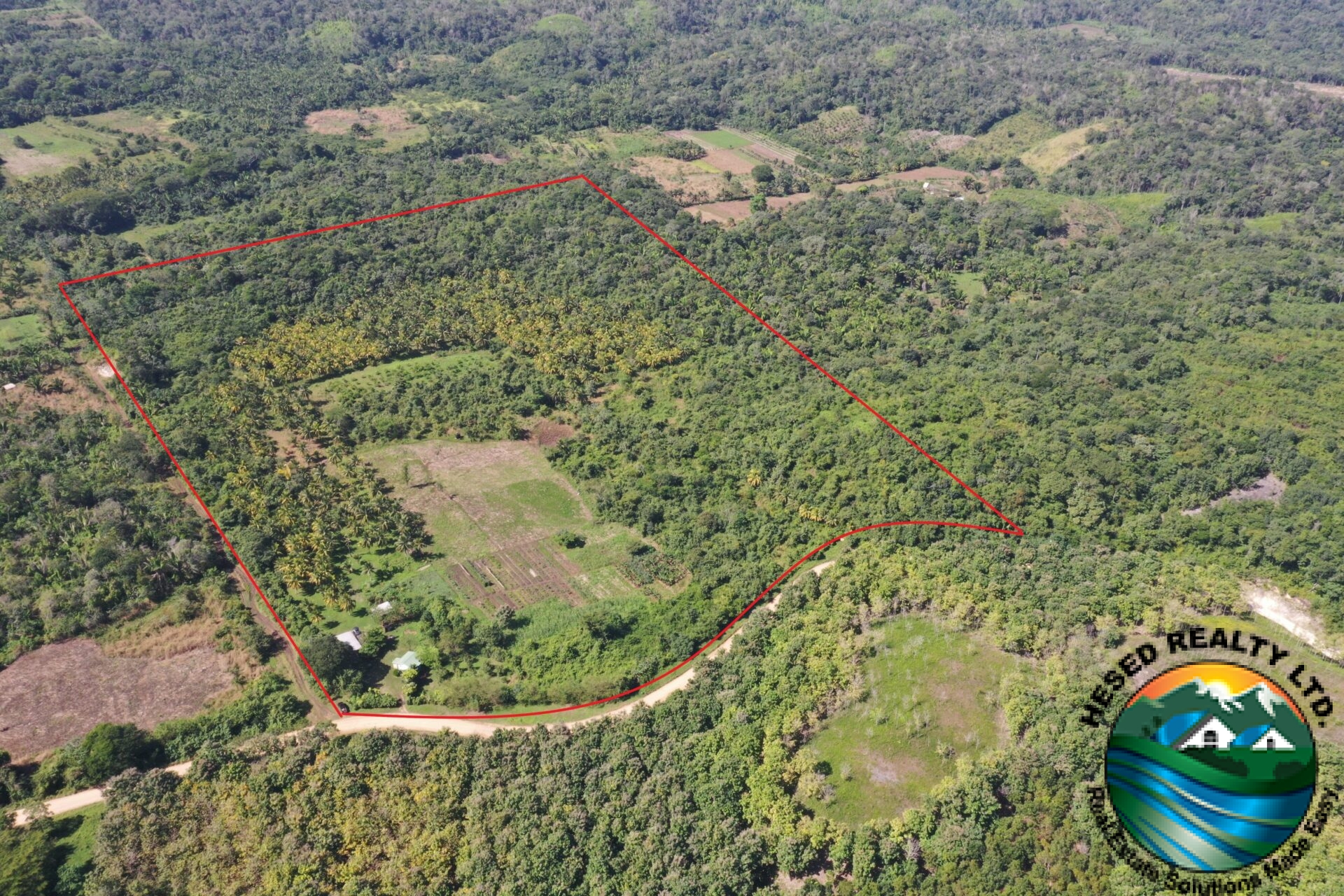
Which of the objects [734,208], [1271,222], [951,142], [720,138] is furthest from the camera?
[720,138]

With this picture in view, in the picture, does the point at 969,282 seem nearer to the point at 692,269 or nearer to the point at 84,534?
the point at 692,269

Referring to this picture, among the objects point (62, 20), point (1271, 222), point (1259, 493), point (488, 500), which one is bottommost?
point (1259, 493)

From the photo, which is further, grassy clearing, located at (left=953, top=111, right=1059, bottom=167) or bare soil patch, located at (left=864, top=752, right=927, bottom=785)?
grassy clearing, located at (left=953, top=111, right=1059, bottom=167)

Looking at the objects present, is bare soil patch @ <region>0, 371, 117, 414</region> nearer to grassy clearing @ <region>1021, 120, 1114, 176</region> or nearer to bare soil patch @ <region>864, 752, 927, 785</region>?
bare soil patch @ <region>864, 752, 927, 785</region>

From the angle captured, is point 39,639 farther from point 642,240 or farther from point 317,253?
point 642,240

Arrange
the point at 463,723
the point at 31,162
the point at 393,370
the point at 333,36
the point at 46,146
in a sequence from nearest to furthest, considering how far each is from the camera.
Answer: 1. the point at 463,723
2. the point at 393,370
3. the point at 31,162
4. the point at 46,146
5. the point at 333,36

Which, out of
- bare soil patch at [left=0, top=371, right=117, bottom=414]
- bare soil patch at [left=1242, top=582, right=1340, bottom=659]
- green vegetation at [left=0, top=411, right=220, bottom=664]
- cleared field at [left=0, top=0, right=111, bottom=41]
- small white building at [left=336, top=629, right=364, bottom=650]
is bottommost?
bare soil patch at [left=1242, top=582, right=1340, bottom=659]

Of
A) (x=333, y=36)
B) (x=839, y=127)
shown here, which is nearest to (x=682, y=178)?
(x=839, y=127)

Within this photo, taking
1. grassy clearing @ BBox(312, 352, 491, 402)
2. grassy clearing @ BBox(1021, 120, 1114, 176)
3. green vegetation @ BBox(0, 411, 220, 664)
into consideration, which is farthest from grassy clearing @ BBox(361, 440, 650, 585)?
grassy clearing @ BBox(1021, 120, 1114, 176)
